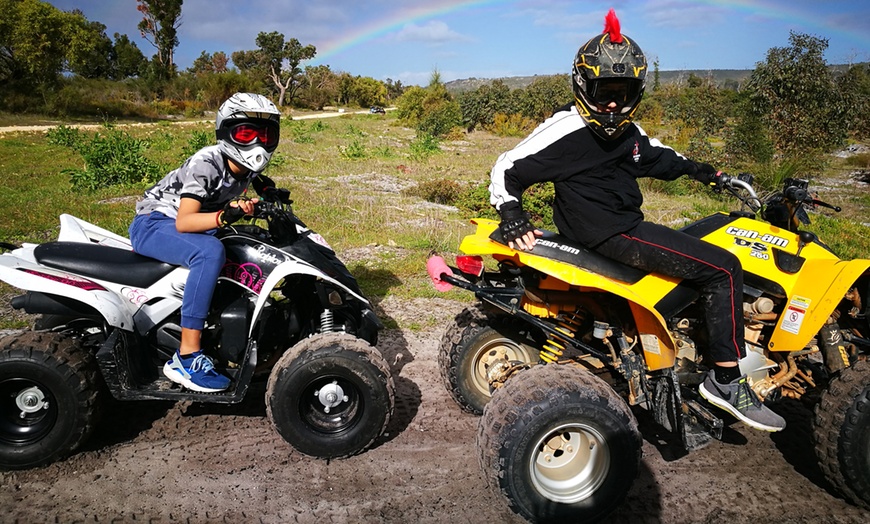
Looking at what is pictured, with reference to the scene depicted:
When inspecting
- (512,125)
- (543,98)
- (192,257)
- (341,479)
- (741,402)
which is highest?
(543,98)

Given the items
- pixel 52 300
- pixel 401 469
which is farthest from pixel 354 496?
pixel 52 300

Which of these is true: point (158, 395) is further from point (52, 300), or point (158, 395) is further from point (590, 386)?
point (590, 386)

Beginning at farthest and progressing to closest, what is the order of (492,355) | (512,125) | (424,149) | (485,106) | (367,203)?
(485,106), (512,125), (424,149), (367,203), (492,355)

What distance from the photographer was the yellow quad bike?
3.11m

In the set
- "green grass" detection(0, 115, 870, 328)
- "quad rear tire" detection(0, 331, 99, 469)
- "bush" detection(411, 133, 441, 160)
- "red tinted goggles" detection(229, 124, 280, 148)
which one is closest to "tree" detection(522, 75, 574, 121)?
"bush" detection(411, 133, 441, 160)

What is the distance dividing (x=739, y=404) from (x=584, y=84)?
6.76 feet

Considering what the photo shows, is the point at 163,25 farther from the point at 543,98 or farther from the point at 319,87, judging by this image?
the point at 543,98

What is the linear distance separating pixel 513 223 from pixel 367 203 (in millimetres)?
8329

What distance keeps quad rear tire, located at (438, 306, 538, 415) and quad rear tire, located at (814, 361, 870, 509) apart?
70.4 inches

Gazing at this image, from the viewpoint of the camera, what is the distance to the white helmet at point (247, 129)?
12.4 ft

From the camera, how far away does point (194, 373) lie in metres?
3.67

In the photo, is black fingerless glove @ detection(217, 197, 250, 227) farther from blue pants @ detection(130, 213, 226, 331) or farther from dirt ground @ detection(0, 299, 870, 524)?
dirt ground @ detection(0, 299, 870, 524)

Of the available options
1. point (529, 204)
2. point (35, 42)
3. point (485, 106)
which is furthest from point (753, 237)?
point (35, 42)

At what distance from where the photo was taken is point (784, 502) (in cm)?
341
